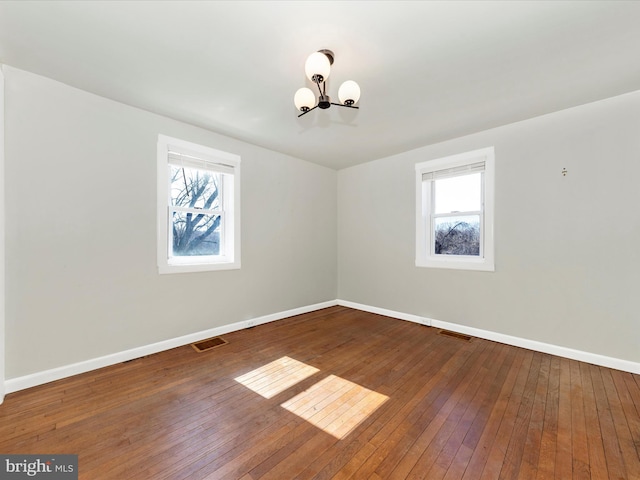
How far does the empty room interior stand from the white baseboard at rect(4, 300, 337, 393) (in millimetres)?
16

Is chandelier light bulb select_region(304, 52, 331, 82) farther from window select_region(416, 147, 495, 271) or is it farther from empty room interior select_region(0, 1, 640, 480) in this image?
window select_region(416, 147, 495, 271)

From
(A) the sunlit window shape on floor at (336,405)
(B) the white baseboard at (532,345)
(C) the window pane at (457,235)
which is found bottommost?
(A) the sunlit window shape on floor at (336,405)

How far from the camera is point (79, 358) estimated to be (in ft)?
8.00

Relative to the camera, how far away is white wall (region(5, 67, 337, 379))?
220 centimetres

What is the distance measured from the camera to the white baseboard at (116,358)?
7.14 ft

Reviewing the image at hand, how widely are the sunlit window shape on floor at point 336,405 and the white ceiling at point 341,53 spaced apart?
265 centimetres

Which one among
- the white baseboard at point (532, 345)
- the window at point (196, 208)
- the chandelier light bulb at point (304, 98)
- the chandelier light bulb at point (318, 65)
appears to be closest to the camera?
the chandelier light bulb at point (318, 65)

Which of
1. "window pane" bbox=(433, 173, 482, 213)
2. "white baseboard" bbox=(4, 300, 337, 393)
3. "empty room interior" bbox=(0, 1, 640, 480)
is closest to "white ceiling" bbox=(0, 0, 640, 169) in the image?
"empty room interior" bbox=(0, 1, 640, 480)

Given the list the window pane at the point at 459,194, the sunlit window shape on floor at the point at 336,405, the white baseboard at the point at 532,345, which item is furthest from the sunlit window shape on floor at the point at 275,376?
the window pane at the point at 459,194

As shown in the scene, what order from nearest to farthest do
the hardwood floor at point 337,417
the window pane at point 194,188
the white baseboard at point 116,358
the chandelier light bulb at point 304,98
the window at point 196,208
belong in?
the hardwood floor at point 337,417 < the chandelier light bulb at point 304,98 < the white baseboard at point 116,358 < the window at point 196,208 < the window pane at point 194,188

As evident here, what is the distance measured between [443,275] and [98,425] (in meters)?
3.85

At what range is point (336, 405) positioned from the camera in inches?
78.7

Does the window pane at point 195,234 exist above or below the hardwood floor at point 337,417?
above

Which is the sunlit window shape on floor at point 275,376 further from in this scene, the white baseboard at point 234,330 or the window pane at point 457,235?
the window pane at point 457,235
